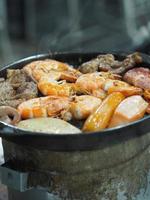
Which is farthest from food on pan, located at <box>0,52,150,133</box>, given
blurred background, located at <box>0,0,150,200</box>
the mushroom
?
blurred background, located at <box>0,0,150,200</box>

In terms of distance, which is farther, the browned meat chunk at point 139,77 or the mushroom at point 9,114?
the browned meat chunk at point 139,77

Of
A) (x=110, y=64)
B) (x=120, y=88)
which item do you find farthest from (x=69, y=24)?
(x=120, y=88)

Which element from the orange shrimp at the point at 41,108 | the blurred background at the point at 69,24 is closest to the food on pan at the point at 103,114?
the orange shrimp at the point at 41,108

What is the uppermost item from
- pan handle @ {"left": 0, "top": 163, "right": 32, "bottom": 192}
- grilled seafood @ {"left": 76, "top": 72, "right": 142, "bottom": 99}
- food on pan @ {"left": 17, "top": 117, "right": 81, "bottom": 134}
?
grilled seafood @ {"left": 76, "top": 72, "right": 142, "bottom": 99}

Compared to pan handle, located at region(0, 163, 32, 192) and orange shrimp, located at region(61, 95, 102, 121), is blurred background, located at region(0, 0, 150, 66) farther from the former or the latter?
pan handle, located at region(0, 163, 32, 192)

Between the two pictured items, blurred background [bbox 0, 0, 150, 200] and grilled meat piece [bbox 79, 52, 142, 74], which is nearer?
grilled meat piece [bbox 79, 52, 142, 74]

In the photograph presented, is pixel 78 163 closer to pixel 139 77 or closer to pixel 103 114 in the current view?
pixel 103 114

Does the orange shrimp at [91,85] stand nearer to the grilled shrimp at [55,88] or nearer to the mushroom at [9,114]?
the grilled shrimp at [55,88]
